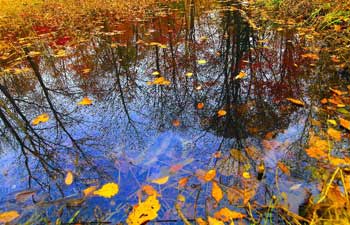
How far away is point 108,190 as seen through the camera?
172 cm

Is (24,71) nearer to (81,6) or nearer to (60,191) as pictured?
(60,191)

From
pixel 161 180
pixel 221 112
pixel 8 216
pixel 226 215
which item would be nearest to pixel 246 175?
pixel 226 215

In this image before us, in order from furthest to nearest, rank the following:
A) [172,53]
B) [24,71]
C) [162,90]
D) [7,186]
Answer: [172,53] → [24,71] → [162,90] → [7,186]

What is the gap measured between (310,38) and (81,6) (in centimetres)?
774

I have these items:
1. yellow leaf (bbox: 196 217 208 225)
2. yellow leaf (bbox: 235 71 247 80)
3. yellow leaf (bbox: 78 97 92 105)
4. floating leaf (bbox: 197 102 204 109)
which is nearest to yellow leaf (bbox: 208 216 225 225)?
yellow leaf (bbox: 196 217 208 225)

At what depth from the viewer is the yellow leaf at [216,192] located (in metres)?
1.61

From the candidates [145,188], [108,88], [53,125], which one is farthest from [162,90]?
[145,188]

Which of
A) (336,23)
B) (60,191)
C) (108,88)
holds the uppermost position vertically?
(336,23)

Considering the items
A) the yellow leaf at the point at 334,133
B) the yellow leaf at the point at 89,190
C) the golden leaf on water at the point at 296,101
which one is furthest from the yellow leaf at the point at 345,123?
the yellow leaf at the point at 89,190

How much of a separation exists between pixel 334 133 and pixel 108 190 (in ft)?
6.23

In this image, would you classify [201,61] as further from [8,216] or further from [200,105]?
[8,216]

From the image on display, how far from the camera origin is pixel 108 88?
3123mm

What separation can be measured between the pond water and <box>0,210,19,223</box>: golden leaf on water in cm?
4

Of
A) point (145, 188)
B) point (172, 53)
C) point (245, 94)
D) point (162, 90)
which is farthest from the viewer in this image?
point (172, 53)
